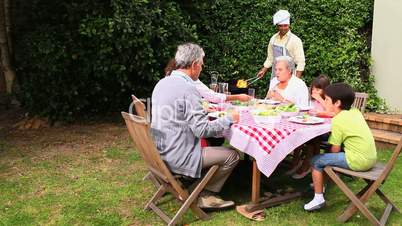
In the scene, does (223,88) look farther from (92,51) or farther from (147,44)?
(92,51)

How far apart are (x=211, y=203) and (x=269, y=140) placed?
0.81 metres

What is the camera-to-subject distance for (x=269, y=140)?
11.9ft

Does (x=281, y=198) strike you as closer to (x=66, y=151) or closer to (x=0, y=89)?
(x=66, y=151)

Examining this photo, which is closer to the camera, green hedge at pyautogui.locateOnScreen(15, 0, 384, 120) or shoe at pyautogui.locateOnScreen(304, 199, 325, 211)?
shoe at pyautogui.locateOnScreen(304, 199, 325, 211)

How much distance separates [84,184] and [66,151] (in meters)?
1.29

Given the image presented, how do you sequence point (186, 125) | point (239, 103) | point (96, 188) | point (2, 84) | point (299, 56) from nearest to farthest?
point (186, 125), point (239, 103), point (96, 188), point (299, 56), point (2, 84)

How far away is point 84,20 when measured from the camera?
6430 mm

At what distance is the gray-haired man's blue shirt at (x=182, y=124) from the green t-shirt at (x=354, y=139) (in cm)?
86

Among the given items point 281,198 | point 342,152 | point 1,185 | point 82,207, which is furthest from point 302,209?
point 1,185

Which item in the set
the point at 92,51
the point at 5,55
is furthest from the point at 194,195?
the point at 5,55

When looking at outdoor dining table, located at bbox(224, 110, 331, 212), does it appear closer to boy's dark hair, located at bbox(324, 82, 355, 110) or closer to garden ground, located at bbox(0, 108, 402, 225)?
boy's dark hair, located at bbox(324, 82, 355, 110)

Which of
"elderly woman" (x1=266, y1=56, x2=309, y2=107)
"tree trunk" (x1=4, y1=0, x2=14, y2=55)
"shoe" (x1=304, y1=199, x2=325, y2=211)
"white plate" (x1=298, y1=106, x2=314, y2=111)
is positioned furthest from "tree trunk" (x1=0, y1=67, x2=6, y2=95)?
"shoe" (x1=304, y1=199, x2=325, y2=211)

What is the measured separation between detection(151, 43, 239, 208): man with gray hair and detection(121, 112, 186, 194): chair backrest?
4.2 inches

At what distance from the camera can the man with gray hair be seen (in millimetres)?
3695
